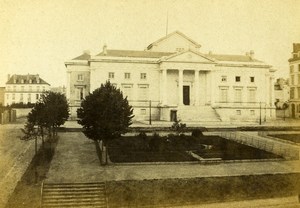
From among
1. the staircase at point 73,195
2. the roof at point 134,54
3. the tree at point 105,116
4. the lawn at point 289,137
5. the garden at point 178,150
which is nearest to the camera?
the staircase at point 73,195

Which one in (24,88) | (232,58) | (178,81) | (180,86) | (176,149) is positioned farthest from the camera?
(24,88)

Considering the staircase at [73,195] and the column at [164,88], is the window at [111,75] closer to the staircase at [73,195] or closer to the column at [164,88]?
the column at [164,88]

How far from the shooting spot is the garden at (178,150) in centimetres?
2028

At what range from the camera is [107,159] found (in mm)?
19578

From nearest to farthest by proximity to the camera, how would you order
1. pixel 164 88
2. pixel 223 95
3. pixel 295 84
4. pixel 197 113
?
pixel 197 113 → pixel 164 88 → pixel 295 84 → pixel 223 95

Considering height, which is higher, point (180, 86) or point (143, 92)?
point (180, 86)

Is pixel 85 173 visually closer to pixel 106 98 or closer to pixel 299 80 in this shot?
pixel 106 98

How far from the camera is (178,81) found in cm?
4509

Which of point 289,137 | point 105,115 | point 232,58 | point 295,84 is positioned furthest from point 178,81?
point 105,115

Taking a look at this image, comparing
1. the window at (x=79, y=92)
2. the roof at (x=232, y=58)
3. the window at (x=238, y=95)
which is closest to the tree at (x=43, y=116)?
the window at (x=79, y=92)

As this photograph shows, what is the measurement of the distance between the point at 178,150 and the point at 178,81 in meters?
23.2

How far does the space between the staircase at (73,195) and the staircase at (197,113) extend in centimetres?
2714

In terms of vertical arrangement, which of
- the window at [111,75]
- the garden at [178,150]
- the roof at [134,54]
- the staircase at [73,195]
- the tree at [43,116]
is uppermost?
the roof at [134,54]

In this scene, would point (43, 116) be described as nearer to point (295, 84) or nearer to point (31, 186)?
point (31, 186)
